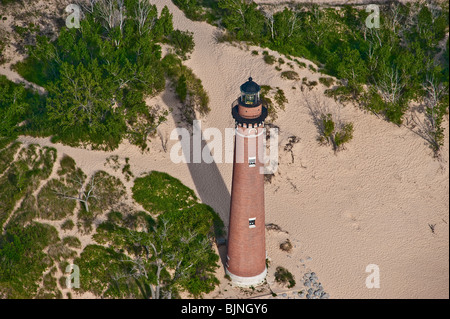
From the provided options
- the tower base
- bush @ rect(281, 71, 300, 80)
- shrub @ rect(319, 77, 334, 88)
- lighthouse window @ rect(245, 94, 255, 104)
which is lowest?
the tower base

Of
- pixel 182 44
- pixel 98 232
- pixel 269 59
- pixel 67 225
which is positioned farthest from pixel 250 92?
pixel 182 44

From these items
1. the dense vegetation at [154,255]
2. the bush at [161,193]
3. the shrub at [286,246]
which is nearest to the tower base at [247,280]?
the dense vegetation at [154,255]

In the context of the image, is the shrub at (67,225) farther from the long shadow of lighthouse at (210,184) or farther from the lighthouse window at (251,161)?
the lighthouse window at (251,161)

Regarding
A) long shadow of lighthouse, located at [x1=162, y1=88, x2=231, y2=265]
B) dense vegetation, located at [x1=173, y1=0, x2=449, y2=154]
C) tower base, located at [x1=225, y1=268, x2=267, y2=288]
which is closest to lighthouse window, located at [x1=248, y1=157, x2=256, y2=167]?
tower base, located at [x1=225, y1=268, x2=267, y2=288]

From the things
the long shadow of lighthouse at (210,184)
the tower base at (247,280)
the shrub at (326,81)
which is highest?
the shrub at (326,81)

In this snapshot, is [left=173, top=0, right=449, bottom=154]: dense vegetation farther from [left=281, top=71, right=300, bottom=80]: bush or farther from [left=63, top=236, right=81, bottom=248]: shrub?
[left=63, top=236, right=81, bottom=248]: shrub

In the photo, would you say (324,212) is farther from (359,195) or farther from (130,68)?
(130,68)
